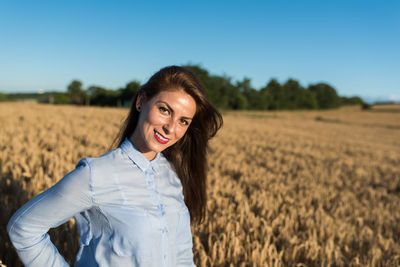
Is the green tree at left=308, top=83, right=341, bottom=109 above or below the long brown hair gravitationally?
above

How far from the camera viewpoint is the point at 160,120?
130cm

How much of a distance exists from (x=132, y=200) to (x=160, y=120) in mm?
402

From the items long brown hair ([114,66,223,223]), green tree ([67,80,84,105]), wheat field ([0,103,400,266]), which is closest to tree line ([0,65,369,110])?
green tree ([67,80,84,105])

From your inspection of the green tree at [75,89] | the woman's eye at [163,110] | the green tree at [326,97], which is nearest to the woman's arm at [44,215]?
the woman's eye at [163,110]

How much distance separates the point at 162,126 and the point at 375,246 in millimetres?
2694

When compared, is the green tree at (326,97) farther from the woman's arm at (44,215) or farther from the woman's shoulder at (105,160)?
the woman's arm at (44,215)

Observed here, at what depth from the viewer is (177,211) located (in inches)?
55.1

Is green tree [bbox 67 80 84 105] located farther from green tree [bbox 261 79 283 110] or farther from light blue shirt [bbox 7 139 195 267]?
light blue shirt [bbox 7 139 195 267]

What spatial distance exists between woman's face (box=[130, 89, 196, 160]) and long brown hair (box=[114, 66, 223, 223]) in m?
0.05

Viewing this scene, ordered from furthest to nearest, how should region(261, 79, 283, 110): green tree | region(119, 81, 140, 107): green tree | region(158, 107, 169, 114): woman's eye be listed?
region(261, 79, 283, 110): green tree → region(119, 81, 140, 107): green tree → region(158, 107, 169, 114): woman's eye

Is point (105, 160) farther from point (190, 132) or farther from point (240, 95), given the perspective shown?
point (240, 95)

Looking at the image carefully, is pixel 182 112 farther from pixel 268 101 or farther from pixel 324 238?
pixel 268 101

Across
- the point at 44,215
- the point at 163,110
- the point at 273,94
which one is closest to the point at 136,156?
the point at 163,110

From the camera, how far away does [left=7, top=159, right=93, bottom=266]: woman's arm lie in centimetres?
97
